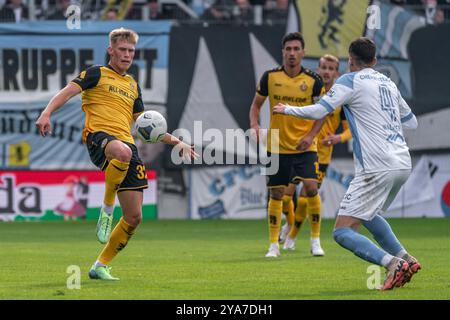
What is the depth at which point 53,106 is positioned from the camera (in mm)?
10211

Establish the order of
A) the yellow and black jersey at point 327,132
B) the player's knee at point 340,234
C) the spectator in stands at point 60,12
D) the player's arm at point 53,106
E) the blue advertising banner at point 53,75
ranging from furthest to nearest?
the spectator in stands at point 60,12, the blue advertising banner at point 53,75, the yellow and black jersey at point 327,132, the player's arm at point 53,106, the player's knee at point 340,234

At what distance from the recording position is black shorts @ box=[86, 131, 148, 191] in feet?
34.9

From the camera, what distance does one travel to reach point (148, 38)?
25141 mm

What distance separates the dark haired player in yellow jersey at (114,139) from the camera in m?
10.6

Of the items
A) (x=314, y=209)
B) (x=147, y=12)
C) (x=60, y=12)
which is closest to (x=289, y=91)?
(x=314, y=209)

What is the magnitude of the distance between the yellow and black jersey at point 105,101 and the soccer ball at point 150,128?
0.17 m

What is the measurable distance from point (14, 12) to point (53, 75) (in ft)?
6.25

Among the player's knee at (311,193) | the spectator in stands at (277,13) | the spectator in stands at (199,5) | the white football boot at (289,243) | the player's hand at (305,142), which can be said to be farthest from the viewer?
the spectator in stands at (199,5)

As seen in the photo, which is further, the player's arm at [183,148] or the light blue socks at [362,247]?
the player's arm at [183,148]

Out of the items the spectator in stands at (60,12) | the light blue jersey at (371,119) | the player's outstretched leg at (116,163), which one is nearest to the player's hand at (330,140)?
the player's outstretched leg at (116,163)

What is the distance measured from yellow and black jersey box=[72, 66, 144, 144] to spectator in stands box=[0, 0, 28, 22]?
15162mm

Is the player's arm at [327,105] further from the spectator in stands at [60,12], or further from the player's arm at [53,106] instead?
the spectator in stands at [60,12]

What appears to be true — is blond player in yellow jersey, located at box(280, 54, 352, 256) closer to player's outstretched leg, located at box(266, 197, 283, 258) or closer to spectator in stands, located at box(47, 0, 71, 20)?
player's outstretched leg, located at box(266, 197, 283, 258)

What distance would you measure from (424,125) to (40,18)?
9.32m
